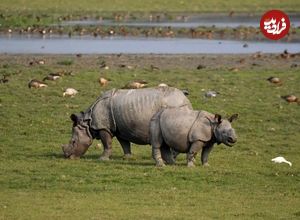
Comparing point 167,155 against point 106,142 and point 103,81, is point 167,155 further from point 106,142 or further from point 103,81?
point 103,81

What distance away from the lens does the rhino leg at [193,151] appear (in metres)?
15.9

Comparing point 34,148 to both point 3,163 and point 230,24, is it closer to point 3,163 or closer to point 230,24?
point 3,163

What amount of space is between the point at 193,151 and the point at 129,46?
2615 centimetres

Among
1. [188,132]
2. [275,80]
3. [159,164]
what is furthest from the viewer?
[275,80]

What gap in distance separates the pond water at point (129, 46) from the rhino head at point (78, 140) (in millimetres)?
21462

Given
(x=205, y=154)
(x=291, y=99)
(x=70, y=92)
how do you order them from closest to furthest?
(x=205, y=154) → (x=291, y=99) → (x=70, y=92)

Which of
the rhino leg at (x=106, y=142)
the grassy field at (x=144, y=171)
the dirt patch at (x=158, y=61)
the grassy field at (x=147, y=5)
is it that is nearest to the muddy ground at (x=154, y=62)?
the dirt patch at (x=158, y=61)

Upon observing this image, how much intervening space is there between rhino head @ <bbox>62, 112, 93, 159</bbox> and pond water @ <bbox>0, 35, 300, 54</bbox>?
21.5m

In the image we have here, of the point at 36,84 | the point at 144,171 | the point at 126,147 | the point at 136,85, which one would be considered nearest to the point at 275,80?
the point at 136,85

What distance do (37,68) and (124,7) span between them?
33156 mm

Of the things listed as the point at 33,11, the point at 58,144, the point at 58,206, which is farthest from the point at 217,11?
the point at 58,206

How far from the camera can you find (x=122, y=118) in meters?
16.8

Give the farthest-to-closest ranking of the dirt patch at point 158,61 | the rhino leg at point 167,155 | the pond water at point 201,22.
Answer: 1. the pond water at point 201,22
2. the dirt patch at point 158,61
3. the rhino leg at point 167,155

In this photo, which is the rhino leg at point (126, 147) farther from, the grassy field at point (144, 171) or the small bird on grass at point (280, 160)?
the small bird on grass at point (280, 160)
